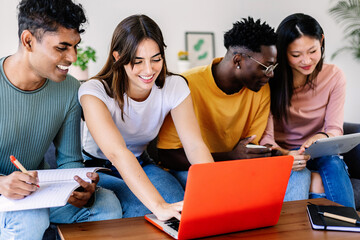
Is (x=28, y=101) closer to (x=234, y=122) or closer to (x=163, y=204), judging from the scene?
(x=163, y=204)

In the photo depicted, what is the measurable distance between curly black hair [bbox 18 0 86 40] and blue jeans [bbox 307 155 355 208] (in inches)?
48.7

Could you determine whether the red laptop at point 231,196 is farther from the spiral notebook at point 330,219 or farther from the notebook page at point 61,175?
the notebook page at point 61,175

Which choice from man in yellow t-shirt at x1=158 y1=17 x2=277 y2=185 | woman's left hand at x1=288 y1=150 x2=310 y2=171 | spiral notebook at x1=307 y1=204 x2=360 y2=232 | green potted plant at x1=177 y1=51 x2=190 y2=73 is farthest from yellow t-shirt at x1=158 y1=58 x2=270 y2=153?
green potted plant at x1=177 y1=51 x2=190 y2=73

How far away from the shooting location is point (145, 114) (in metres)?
1.63

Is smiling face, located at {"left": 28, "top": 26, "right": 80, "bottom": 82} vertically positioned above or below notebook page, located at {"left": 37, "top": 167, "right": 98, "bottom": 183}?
above

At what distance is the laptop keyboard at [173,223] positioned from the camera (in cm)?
103

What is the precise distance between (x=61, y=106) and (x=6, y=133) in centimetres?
22

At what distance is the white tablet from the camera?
5.02ft

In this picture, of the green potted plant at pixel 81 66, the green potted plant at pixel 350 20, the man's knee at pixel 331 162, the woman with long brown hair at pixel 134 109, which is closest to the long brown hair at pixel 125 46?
the woman with long brown hair at pixel 134 109

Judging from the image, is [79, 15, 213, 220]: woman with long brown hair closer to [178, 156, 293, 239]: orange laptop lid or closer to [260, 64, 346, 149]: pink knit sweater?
[178, 156, 293, 239]: orange laptop lid

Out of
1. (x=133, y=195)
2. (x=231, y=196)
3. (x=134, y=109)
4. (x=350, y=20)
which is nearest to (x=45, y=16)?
(x=134, y=109)

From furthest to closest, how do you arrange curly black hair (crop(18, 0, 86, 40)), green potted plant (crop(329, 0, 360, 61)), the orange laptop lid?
green potted plant (crop(329, 0, 360, 61)), curly black hair (crop(18, 0, 86, 40)), the orange laptop lid

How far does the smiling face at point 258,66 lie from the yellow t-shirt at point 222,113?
0.12 meters

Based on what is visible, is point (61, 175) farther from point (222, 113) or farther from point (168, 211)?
point (222, 113)
